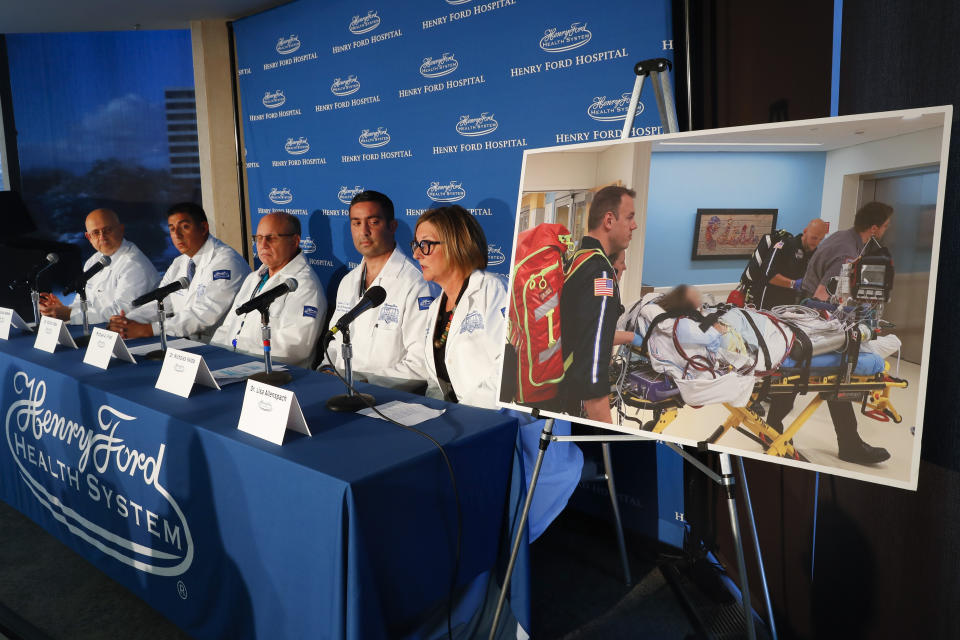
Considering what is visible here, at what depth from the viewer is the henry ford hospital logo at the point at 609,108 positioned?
227cm

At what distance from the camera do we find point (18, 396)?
2.09 m

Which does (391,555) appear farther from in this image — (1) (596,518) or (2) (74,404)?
(1) (596,518)

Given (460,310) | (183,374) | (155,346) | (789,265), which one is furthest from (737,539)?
(155,346)

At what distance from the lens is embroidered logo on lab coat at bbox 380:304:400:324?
2.44 metres

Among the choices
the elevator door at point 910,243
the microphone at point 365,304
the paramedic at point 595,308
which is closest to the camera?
the elevator door at point 910,243

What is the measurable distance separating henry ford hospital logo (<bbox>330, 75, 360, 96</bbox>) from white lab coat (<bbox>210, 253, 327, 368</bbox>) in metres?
1.08

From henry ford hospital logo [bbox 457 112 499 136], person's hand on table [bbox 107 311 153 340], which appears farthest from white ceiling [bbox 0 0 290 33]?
person's hand on table [bbox 107 311 153 340]

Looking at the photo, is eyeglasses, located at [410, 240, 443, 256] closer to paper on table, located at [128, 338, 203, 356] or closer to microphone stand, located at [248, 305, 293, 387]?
microphone stand, located at [248, 305, 293, 387]

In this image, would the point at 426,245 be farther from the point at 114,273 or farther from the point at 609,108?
the point at 114,273

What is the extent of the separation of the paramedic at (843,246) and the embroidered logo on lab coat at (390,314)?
5.44 ft

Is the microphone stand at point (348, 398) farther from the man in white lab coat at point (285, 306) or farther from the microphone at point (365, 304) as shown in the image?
the man in white lab coat at point (285, 306)

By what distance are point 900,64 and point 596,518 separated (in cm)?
191

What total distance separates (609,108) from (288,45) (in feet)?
7.56

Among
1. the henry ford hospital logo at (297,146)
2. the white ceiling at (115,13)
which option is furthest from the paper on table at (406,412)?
the white ceiling at (115,13)
